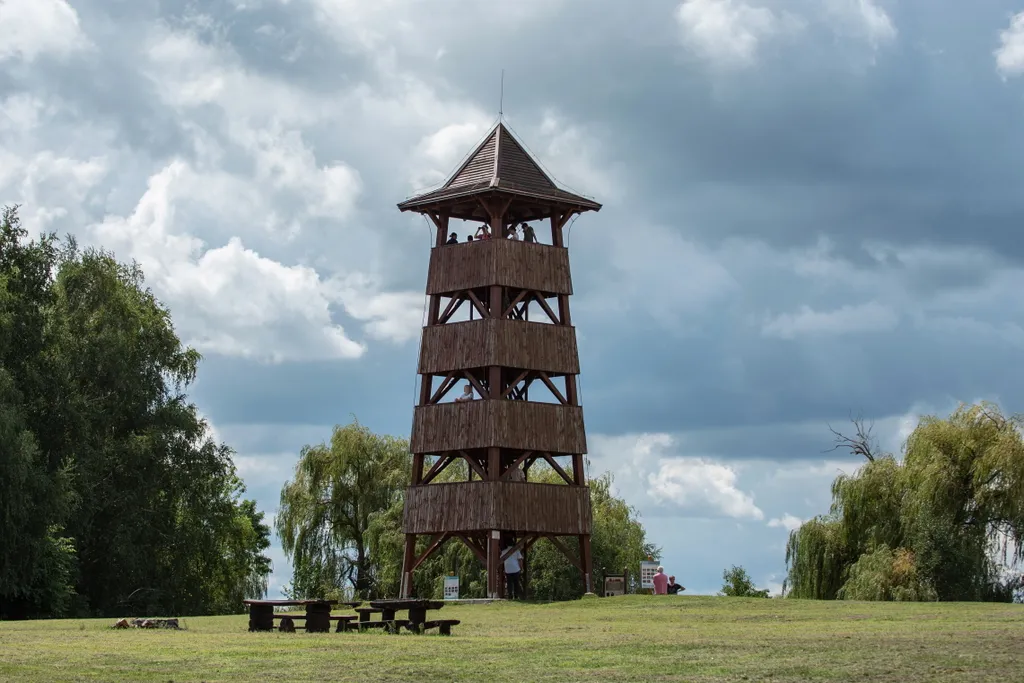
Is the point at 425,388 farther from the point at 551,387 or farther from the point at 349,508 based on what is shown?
the point at 349,508

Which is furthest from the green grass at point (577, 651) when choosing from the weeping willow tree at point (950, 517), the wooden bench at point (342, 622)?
the weeping willow tree at point (950, 517)

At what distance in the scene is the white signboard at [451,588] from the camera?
48250 mm

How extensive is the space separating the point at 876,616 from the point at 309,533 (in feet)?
118

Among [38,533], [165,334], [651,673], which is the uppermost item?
[165,334]

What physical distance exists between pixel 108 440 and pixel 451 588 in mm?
15489

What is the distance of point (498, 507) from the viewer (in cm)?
4675

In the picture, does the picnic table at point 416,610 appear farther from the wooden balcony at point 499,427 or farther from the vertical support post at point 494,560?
the wooden balcony at point 499,427

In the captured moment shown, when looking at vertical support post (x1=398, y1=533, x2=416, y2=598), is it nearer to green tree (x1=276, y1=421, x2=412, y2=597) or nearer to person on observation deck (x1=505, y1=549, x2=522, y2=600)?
person on observation deck (x1=505, y1=549, x2=522, y2=600)

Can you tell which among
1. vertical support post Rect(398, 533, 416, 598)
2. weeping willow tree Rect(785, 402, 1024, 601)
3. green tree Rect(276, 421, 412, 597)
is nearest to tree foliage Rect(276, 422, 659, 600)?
green tree Rect(276, 421, 412, 597)

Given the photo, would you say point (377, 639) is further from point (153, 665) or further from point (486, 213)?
point (486, 213)

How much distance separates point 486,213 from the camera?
50.0 meters

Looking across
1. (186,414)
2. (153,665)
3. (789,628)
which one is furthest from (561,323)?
(153,665)

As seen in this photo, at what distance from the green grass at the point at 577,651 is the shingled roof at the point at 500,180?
18877 mm

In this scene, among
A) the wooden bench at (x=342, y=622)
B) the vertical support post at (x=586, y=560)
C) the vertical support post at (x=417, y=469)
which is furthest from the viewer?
the vertical support post at (x=417, y=469)
